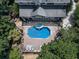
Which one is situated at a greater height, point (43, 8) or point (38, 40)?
point (43, 8)

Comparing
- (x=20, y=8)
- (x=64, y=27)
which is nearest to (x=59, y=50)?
(x=64, y=27)

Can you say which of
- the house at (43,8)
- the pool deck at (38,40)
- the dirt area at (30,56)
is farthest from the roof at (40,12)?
the dirt area at (30,56)

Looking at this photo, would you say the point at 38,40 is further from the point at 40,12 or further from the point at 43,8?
the point at 43,8

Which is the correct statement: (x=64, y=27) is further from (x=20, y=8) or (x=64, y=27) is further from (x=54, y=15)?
(x=20, y=8)

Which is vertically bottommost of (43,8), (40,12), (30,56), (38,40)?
(30,56)

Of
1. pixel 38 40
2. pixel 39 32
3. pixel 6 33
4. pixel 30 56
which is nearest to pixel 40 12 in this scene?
pixel 39 32

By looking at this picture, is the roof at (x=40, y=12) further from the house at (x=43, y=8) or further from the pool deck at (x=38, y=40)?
the pool deck at (x=38, y=40)

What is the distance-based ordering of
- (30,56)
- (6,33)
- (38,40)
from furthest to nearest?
(38,40) → (30,56) → (6,33)
